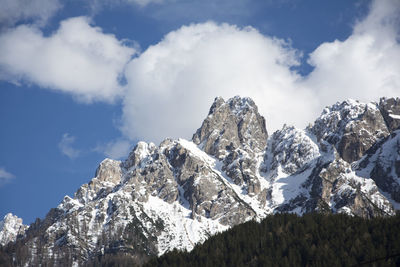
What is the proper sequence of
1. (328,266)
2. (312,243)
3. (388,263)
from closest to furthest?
(388,263)
(328,266)
(312,243)

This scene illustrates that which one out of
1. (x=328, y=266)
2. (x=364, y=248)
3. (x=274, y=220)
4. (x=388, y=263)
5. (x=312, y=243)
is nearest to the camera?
(x=388, y=263)

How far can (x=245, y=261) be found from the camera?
168000mm

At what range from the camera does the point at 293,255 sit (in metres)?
161

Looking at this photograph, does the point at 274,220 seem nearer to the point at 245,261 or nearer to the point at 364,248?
the point at 245,261

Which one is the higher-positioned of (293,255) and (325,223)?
(325,223)

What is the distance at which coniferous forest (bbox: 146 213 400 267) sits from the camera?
154500 millimetres

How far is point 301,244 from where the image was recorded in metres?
167

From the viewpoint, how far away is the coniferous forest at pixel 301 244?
154 meters

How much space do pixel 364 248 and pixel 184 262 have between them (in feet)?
190

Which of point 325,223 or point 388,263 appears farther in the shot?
point 325,223

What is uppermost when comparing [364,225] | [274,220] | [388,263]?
[274,220]

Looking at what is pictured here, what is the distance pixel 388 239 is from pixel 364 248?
8.44 metres

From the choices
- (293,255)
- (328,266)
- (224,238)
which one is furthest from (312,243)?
(224,238)

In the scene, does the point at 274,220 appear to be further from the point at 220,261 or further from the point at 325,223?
the point at 220,261
